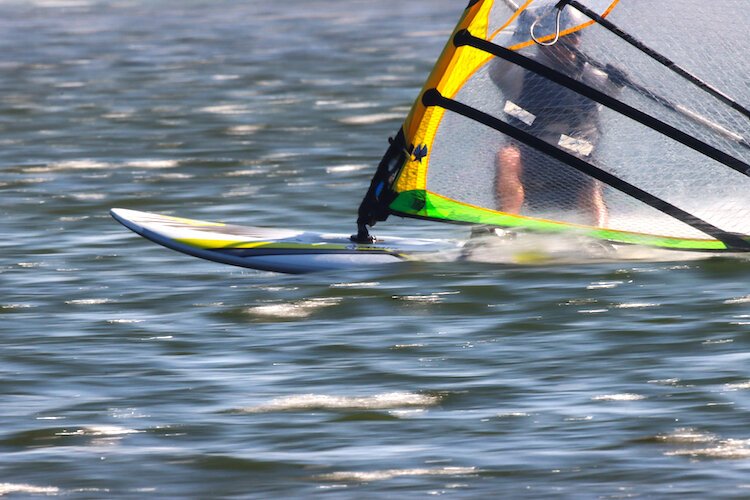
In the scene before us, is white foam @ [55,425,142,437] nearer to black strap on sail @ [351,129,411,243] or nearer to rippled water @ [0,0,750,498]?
rippled water @ [0,0,750,498]

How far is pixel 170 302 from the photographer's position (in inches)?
384

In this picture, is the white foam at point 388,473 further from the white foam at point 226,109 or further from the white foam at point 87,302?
the white foam at point 226,109

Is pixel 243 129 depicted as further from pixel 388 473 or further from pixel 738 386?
pixel 388 473

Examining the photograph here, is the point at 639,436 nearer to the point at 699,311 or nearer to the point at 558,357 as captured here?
the point at 558,357

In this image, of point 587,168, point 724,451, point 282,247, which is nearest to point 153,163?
point 282,247

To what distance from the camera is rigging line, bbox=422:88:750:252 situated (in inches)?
404

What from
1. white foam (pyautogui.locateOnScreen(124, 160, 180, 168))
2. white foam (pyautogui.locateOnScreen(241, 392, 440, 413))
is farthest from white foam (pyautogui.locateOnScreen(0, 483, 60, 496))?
white foam (pyautogui.locateOnScreen(124, 160, 180, 168))

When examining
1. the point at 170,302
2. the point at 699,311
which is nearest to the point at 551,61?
the point at 699,311

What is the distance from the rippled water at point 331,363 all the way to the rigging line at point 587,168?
0.22 m

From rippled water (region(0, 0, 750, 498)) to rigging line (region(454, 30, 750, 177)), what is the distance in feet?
2.06

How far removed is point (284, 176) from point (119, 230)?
2698 mm

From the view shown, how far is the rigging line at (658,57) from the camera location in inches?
392

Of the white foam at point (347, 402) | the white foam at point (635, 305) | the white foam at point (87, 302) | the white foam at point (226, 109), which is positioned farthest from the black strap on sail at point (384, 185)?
the white foam at point (226, 109)

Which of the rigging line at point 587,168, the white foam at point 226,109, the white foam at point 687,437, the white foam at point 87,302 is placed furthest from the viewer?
the white foam at point 226,109
